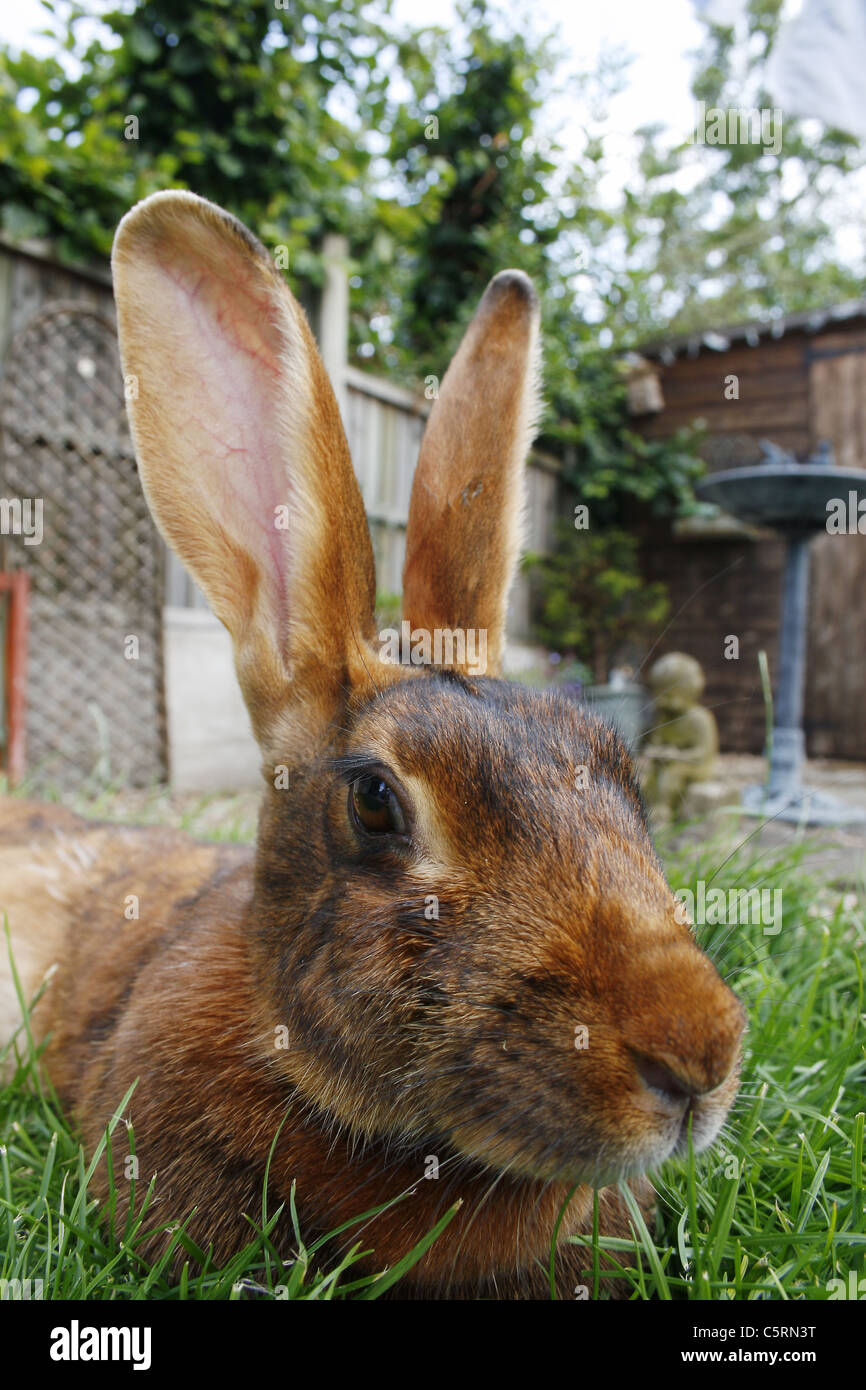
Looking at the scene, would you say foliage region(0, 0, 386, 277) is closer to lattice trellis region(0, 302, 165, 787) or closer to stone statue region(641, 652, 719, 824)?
lattice trellis region(0, 302, 165, 787)

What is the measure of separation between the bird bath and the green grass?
384cm

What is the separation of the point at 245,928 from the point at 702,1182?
3.21ft

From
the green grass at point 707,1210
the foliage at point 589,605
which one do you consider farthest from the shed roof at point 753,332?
the green grass at point 707,1210

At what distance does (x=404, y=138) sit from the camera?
9.09 meters

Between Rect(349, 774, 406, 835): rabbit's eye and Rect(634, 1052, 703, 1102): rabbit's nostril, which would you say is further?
Rect(349, 774, 406, 835): rabbit's eye

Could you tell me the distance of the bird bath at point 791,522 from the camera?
20.6ft

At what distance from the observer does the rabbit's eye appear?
4.97 ft

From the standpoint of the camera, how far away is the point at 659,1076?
119 centimetres

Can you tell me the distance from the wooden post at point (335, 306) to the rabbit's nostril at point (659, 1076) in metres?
7.11

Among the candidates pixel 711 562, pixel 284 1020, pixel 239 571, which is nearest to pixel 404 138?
pixel 711 562

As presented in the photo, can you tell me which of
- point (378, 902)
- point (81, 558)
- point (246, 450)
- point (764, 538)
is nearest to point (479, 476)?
point (246, 450)

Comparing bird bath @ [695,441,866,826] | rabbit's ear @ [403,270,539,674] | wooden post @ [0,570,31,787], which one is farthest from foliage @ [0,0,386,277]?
rabbit's ear @ [403,270,539,674]
